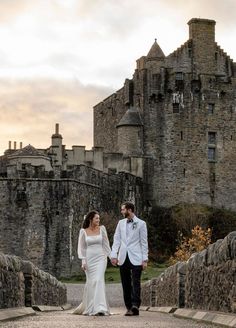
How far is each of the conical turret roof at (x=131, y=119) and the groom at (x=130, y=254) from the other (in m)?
66.5

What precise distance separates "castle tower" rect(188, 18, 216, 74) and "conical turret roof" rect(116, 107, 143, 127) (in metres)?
6.42

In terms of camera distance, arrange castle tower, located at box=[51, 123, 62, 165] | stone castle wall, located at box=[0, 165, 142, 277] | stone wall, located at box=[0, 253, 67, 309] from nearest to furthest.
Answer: stone wall, located at box=[0, 253, 67, 309] < stone castle wall, located at box=[0, 165, 142, 277] < castle tower, located at box=[51, 123, 62, 165]

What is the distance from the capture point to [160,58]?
3597 inches

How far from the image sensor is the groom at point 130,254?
2078 cm

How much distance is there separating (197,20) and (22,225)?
31700mm

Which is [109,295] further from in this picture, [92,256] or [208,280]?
[208,280]

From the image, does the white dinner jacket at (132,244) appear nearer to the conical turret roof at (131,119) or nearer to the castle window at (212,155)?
the conical turret roof at (131,119)

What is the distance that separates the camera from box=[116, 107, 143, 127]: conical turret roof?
287ft

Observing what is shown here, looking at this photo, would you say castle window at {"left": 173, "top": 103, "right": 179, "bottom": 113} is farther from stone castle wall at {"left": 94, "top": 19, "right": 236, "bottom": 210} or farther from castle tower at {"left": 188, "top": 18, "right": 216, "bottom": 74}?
castle tower at {"left": 188, "top": 18, "right": 216, "bottom": 74}

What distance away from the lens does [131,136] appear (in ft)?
287

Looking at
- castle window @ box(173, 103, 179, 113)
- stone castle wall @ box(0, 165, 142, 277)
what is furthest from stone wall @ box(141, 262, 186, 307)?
castle window @ box(173, 103, 179, 113)

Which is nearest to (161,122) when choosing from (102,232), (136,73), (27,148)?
(136,73)

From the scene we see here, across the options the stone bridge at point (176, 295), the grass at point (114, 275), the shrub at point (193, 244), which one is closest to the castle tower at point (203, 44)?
the shrub at point (193, 244)

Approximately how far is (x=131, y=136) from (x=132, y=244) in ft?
218
